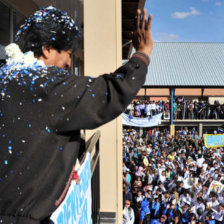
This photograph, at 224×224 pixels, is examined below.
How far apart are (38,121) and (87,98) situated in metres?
0.20

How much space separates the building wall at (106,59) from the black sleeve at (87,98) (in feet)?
6.59

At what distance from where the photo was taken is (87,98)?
3.46ft

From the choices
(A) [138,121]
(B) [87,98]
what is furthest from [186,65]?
(B) [87,98]

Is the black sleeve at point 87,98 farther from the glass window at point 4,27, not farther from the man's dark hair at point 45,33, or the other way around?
the glass window at point 4,27

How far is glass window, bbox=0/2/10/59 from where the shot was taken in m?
4.13

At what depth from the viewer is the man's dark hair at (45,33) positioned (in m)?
1.23

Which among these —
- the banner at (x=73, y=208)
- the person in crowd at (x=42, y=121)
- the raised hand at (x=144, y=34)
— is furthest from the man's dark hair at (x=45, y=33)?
the banner at (x=73, y=208)

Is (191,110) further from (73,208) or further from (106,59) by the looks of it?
(73,208)

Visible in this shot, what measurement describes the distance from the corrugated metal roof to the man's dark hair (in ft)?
85.9

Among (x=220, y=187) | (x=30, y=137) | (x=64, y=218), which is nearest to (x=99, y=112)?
(x=30, y=137)

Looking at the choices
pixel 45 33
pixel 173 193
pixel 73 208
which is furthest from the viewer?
pixel 173 193

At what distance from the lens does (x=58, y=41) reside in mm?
1248

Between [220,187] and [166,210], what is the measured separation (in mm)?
2516

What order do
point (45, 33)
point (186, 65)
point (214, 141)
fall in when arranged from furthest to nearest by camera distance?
point (186, 65) < point (214, 141) < point (45, 33)
